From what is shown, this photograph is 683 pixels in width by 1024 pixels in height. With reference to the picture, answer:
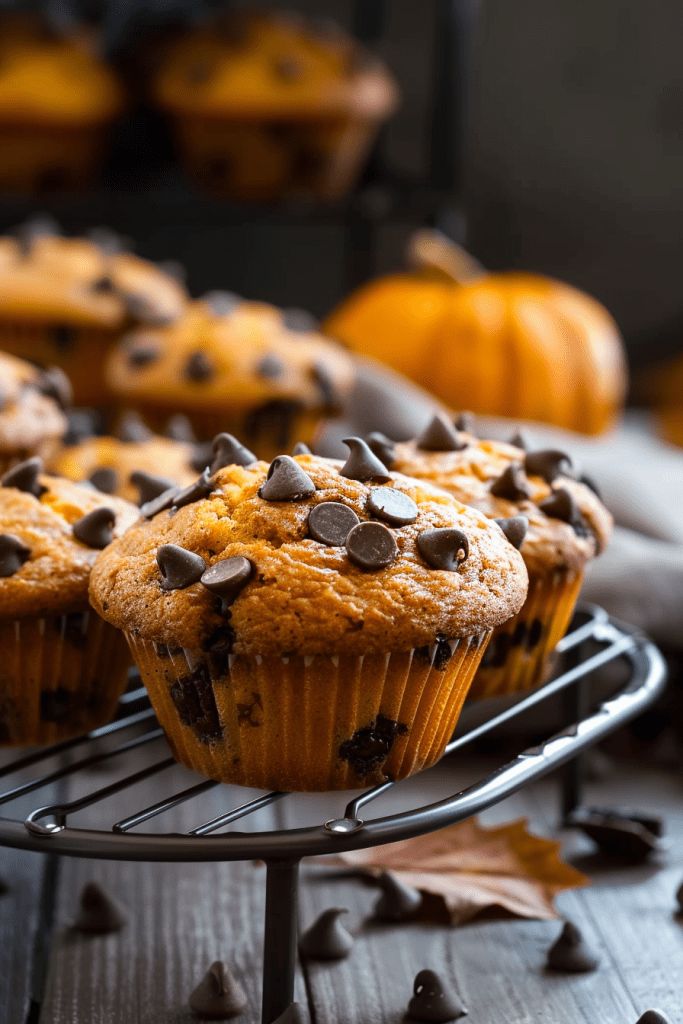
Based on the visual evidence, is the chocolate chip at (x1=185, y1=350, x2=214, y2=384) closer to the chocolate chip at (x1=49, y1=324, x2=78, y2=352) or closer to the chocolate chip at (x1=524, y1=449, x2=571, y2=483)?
the chocolate chip at (x1=49, y1=324, x2=78, y2=352)

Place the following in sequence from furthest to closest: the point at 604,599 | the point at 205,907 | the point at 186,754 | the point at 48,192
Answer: the point at 48,192 → the point at 604,599 → the point at 205,907 → the point at 186,754

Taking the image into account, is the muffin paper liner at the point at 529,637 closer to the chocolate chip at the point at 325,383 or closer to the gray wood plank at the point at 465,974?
the gray wood plank at the point at 465,974

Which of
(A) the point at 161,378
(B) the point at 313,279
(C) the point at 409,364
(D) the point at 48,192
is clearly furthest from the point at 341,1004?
(B) the point at 313,279

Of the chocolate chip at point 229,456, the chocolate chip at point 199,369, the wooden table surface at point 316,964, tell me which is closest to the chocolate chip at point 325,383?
the chocolate chip at point 199,369

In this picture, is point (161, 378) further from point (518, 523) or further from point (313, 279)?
point (313, 279)

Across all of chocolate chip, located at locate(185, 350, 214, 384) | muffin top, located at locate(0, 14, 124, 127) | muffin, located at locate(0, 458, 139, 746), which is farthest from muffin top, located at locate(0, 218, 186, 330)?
muffin, located at locate(0, 458, 139, 746)

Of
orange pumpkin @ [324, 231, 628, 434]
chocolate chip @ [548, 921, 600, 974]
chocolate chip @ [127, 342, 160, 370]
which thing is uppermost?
chocolate chip @ [127, 342, 160, 370]
